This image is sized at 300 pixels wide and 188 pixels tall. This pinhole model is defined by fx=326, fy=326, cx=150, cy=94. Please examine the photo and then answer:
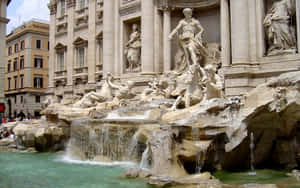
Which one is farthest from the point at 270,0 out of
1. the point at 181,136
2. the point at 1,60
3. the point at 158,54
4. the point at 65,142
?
the point at 1,60

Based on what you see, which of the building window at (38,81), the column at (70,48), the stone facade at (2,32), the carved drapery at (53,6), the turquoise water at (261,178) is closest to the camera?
the turquoise water at (261,178)

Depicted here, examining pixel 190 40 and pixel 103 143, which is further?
pixel 190 40

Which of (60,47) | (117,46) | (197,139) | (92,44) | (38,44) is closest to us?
(197,139)

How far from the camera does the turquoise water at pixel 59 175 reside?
8.12 m

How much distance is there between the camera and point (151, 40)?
60.3 ft

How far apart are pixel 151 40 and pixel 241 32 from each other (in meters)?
5.47

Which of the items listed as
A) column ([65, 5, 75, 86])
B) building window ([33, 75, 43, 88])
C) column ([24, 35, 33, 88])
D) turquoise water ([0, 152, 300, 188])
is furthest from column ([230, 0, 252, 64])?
building window ([33, 75, 43, 88])

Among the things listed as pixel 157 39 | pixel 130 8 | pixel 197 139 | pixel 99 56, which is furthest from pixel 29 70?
pixel 197 139

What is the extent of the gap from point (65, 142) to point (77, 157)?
11.7ft

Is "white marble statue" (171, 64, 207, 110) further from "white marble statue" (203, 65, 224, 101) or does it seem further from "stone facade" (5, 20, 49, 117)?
"stone facade" (5, 20, 49, 117)

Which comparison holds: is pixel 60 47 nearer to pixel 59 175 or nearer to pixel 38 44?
pixel 38 44

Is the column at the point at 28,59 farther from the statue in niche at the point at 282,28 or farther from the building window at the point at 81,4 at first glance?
the statue in niche at the point at 282,28

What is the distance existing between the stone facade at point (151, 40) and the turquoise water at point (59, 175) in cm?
735

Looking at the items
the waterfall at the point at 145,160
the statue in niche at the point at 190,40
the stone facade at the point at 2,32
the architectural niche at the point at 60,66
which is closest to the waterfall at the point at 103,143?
the waterfall at the point at 145,160
